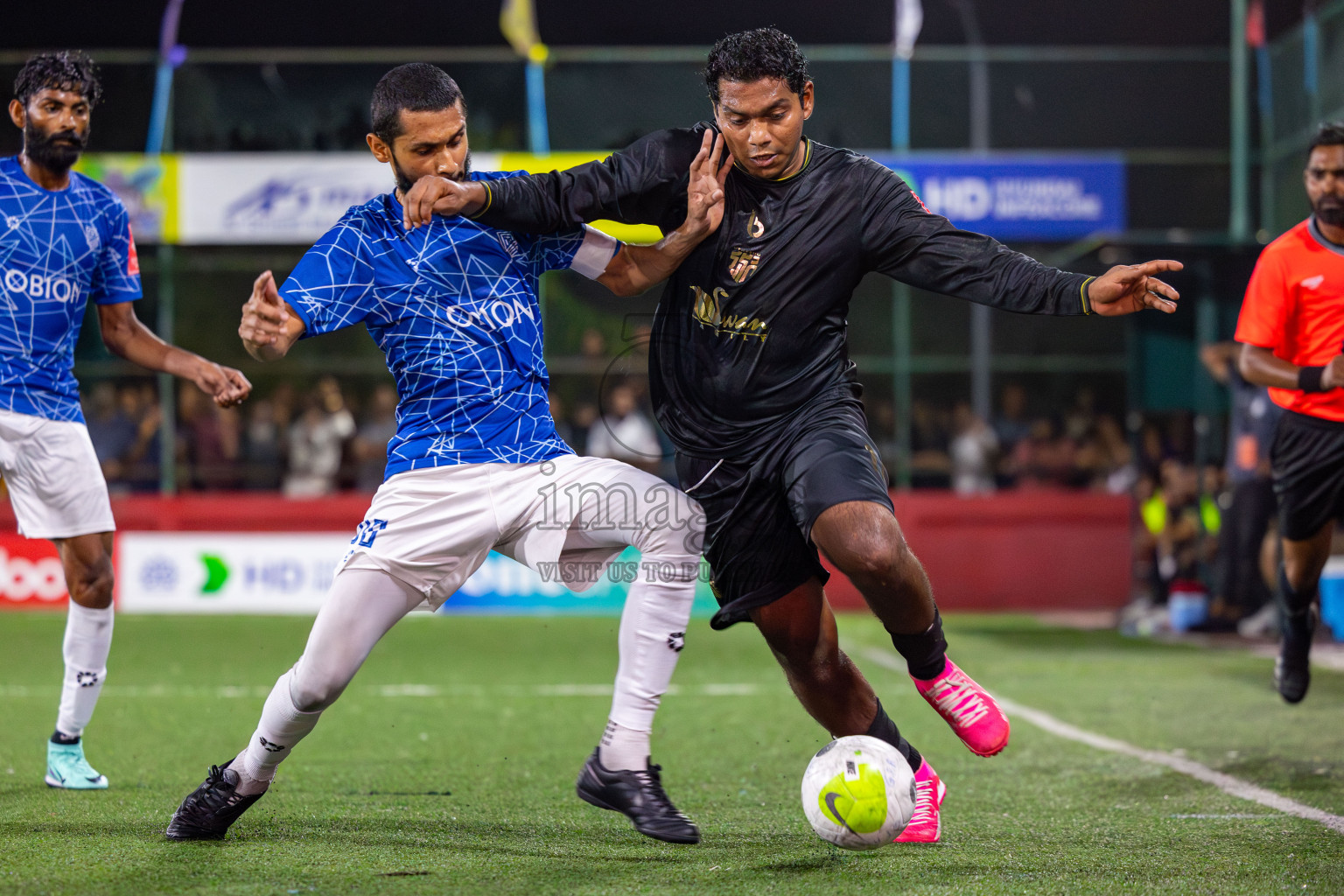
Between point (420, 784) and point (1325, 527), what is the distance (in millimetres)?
3879

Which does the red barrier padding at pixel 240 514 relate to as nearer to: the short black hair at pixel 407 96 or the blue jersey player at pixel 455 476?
the blue jersey player at pixel 455 476

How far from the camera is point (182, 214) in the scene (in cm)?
1472

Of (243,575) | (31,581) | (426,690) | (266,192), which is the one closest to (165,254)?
(266,192)

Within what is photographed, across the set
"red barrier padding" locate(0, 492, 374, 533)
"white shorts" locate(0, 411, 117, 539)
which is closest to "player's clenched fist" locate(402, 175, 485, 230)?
"white shorts" locate(0, 411, 117, 539)

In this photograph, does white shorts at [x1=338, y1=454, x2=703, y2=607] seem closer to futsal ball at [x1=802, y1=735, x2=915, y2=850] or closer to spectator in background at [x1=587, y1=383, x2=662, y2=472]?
futsal ball at [x1=802, y1=735, x2=915, y2=850]

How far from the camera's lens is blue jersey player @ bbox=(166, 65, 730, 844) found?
12.4 feet

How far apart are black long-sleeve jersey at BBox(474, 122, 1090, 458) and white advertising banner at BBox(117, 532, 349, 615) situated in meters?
9.84

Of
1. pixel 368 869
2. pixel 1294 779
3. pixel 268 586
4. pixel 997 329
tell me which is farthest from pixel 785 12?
pixel 368 869

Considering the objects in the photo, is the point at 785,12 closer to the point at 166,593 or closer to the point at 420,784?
the point at 166,593

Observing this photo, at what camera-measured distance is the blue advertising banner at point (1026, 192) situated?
14781 mm

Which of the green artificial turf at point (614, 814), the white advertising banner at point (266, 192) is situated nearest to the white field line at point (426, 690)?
the green artificial turf at point (614, 814)

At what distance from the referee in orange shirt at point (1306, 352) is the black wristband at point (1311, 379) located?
46 mm

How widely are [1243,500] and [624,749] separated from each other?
7905 millimetres

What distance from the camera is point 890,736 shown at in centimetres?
427
